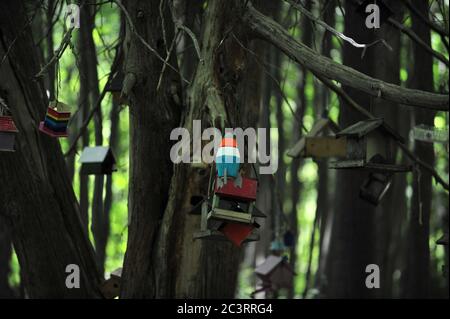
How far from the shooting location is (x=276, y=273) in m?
Answer: 9.62

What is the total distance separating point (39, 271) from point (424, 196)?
538 centimetres

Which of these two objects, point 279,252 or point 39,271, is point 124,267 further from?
point 279,252

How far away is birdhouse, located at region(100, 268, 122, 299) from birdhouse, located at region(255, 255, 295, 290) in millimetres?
2766

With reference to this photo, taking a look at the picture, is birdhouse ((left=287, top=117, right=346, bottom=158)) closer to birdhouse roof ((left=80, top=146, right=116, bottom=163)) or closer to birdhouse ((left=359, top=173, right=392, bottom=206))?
birdhouse ((left=359, top=173, right=392, bottom=206))

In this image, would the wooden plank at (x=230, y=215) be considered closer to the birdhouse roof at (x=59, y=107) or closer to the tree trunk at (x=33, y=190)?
the birdhouse roof at (x=59, y=107)

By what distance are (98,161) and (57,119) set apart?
1.81 m

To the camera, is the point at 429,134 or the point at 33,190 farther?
the point at 429,134

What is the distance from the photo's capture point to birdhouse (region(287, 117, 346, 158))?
8.39 m

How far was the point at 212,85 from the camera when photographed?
6.29 m

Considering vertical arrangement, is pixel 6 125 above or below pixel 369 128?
below

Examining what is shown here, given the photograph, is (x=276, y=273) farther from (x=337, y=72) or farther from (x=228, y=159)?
(x=228, y=159)

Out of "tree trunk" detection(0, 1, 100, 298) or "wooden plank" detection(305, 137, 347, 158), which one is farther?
"wooden plank" detection(305, 137, 347, 158)

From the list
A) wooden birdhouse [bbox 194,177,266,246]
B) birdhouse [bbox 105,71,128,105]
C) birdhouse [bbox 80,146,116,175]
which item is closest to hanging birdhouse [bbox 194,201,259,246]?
wooden birdhouse [bbox 194,177,266,246]

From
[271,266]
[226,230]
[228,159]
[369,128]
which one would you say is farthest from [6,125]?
[271,266]
